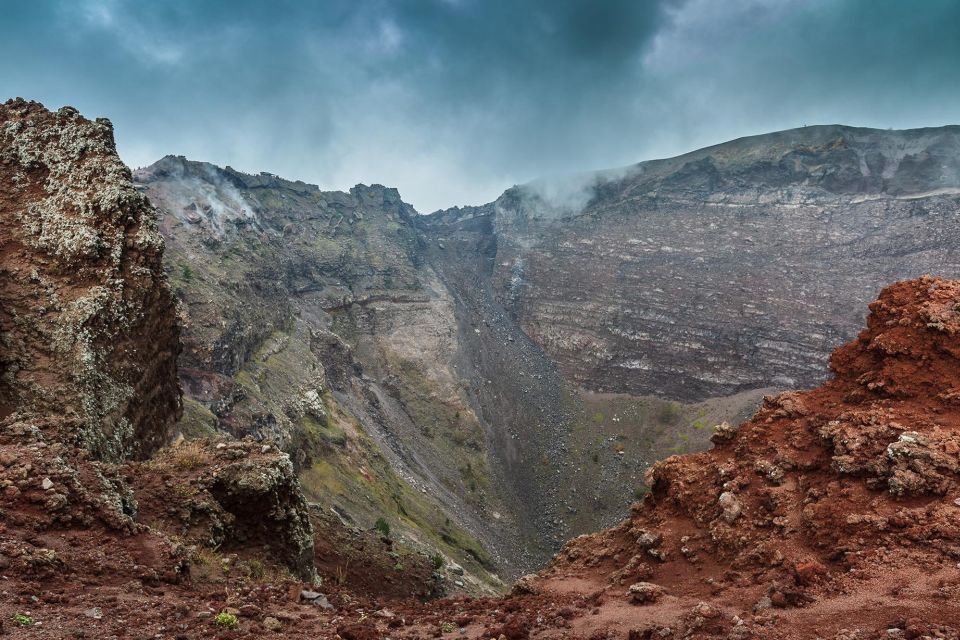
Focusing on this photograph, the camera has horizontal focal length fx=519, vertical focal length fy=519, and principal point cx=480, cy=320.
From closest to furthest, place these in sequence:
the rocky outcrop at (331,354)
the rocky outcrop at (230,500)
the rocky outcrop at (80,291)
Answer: the rocky outcrop at (230,500)
the rocky outcrop at (80,291)
the rocky outcrop at (331,354)

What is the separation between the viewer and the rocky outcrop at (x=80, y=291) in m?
13.3

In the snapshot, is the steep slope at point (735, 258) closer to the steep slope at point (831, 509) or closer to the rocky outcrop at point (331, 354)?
the rocky outcrop at point (331, 354)

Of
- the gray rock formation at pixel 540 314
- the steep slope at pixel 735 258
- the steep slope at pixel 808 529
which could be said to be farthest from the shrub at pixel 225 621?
the steep slope at pixel 735 258

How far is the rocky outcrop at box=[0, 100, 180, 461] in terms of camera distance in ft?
43.5

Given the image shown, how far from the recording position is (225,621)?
748cm

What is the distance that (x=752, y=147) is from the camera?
130875 mm

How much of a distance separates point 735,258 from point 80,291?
116515mm

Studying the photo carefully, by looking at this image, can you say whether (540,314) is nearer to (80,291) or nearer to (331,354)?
(331,354)

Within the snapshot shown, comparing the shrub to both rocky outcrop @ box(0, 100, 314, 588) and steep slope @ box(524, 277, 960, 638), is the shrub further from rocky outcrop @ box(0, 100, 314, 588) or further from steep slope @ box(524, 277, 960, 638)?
steep slope @ box(524, 277, 960, 638)

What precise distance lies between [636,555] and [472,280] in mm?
126987

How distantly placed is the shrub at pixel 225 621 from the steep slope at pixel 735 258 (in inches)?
3864

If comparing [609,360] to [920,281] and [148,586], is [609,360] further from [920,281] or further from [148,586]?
[148,586]

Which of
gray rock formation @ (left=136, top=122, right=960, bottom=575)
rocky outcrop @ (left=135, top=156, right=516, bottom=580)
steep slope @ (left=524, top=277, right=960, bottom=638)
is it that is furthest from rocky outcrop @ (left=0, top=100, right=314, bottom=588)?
gray rock formation @ (left=136, top=122, right=960, bottom=575)

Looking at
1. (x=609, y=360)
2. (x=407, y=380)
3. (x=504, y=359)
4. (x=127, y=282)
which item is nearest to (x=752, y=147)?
(x=609, y=360)
